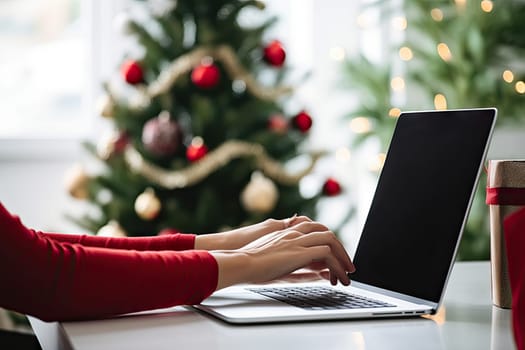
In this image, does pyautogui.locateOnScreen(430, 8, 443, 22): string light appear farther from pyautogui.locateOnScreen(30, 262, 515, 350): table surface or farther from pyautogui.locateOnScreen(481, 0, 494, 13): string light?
pyautogui.locateOnScreen(30, 262, 515, 350): table surface

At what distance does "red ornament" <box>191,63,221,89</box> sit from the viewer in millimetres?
2656

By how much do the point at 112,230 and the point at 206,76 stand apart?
1.85 feet

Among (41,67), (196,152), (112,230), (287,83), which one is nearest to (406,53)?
(287,83)

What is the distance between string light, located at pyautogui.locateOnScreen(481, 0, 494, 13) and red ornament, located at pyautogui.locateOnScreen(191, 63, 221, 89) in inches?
41.1

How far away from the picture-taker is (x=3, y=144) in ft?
10.9

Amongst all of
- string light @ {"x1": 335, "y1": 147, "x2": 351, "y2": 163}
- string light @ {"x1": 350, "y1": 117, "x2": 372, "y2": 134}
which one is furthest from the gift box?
string light @ {"x1": 335, "y1": 147, "x2": 351, "y2": 163}

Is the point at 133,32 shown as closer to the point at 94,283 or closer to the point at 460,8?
the point at 460,8

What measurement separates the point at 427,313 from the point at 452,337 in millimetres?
129

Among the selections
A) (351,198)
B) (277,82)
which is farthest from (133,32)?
(351,198)

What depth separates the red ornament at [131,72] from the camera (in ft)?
9.00

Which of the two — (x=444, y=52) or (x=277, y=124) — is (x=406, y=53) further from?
(x=277, y=124)

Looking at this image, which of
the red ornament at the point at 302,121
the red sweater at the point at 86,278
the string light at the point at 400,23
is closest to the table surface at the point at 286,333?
the red sweater at the point at 86,278

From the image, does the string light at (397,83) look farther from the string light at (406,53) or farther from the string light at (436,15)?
the string light at (436,15)

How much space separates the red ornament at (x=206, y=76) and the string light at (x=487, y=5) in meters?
1.04
